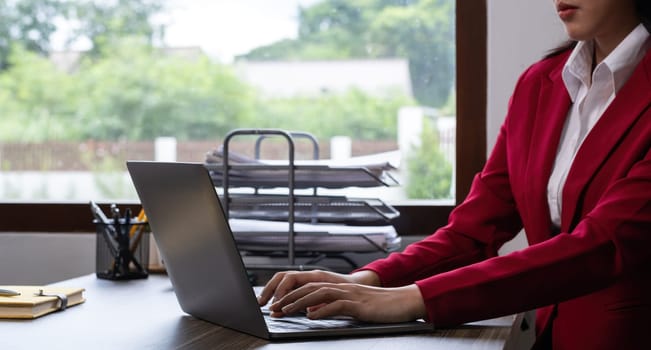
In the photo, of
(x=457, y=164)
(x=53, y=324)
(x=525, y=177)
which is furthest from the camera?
(x=457, y=164)

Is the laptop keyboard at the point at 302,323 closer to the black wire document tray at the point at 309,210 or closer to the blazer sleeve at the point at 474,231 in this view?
the blazer sleeve at the point at 474,231

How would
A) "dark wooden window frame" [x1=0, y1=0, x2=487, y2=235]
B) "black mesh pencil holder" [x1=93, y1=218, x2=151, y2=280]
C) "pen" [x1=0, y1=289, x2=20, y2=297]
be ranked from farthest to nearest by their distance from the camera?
"dark wooden window frame" [x1=0, y1=0, x2=487, y2=235]
"black mesh pencil holder" [x1=93, y1=218, x2=151, y2=280]
"pen" [x1=0, y1=289, x2=20, y2=297]

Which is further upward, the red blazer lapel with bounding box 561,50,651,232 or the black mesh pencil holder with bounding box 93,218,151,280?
the red blazer lapel with bounding box 561,50,651,232

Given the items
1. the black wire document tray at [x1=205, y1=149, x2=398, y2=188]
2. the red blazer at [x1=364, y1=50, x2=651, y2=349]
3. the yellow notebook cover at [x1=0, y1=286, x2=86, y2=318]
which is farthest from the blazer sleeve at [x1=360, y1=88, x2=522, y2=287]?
the yellow notebook cover at [x1=0, y1=286, x2=86, y2=318]

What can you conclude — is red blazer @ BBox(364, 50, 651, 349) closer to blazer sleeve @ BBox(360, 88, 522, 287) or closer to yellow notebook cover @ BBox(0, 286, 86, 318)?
blazer sleeve @ BBox(360, 88, 522, 287)

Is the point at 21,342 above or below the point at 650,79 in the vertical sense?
below

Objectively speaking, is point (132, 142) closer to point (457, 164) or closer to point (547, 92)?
point (457, 164)

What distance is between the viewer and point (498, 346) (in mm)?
1189

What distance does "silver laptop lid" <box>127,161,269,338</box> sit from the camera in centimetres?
118

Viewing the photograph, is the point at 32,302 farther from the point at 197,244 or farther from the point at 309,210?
the point at 309,210

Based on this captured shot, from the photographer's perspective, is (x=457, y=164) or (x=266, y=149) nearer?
(x=457, y=164)

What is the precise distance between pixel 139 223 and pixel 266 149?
1.87ft

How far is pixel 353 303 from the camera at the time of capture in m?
1.26

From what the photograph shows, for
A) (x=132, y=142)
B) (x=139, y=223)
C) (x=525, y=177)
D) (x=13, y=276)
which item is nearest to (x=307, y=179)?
(x=139, y=223)
